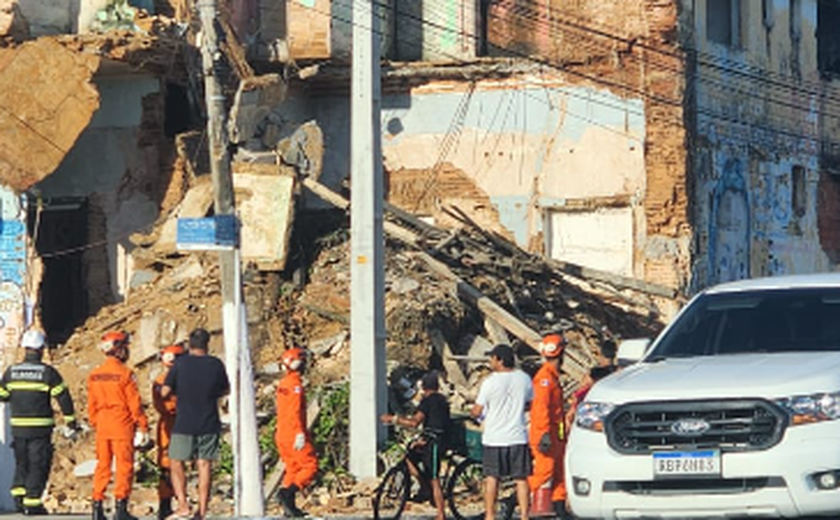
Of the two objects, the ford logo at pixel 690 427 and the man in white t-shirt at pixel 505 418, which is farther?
the man in white t-shirt at pixel 505 418

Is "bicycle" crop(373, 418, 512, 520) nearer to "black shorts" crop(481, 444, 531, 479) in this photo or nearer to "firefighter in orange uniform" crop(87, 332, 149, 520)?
"black shorts" crop(481, 444, 531, 479)

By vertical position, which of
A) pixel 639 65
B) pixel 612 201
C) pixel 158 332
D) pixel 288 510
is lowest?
pixel 288 510

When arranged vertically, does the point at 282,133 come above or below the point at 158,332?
above

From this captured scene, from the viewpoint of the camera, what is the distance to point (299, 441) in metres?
16.7

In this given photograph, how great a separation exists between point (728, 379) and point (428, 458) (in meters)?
5.68

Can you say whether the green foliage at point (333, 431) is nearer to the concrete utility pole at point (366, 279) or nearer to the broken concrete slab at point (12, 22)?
the concrete utility pole at point (366, 279)

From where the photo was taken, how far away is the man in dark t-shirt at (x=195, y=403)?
15.8 metres

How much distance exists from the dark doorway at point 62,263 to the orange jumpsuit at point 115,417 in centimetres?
1019

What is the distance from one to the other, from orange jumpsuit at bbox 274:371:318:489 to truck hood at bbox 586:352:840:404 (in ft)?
16.5

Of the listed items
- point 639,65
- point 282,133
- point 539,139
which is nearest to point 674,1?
point 639,65

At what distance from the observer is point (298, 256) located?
24.6m

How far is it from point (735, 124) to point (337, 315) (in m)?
11.2

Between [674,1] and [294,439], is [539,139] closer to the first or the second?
[674,1]

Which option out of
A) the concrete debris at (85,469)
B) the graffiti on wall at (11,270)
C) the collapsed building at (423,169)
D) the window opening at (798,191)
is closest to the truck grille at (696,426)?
the concrete debris at (85,469)
